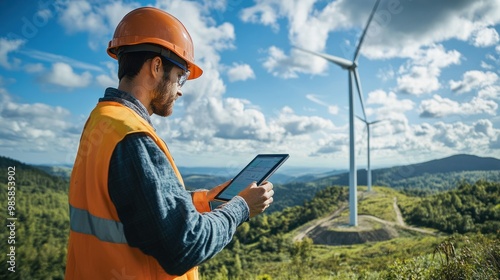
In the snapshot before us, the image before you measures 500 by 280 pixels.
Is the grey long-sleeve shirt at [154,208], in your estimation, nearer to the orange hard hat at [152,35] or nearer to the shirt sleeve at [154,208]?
the shirt sleeve at [154,208]

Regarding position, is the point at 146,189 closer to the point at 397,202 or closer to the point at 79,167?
the point at 79,167

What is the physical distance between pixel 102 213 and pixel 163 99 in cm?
93

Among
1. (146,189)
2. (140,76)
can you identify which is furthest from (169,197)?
(140,76)

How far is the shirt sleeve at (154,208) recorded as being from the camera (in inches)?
71.1

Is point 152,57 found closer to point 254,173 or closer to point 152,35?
point 152,35

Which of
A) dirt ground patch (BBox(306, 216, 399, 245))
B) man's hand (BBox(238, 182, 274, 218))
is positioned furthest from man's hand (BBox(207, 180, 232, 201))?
dirt ground patch (BBox(306, 216, 399, 245))

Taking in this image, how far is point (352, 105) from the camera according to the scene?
4731 cm

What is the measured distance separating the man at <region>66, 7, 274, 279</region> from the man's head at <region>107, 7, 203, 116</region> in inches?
0.8

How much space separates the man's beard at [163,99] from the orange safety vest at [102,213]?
344mm

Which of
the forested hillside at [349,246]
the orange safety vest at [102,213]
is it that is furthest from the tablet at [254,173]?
the forested hillside at [349,246]

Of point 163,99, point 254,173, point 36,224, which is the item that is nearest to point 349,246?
point 36,224

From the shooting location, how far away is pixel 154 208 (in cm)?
179

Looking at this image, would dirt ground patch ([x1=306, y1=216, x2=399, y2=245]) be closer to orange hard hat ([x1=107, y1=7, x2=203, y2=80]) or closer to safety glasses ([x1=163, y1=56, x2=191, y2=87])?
safety glasses ([x1=163, y1=56, x2=191, y2=87])

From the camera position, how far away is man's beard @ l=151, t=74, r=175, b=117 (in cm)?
245
